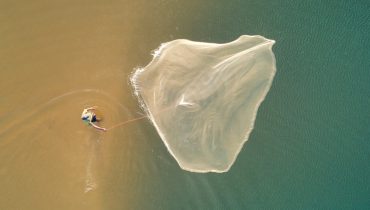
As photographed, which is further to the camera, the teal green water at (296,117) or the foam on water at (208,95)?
the teal green water at (296,117)

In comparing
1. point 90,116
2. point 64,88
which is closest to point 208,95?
point 90,116

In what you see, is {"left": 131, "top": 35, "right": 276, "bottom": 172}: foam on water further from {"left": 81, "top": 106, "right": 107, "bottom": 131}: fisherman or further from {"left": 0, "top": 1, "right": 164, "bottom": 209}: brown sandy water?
{"left": 81, "top": 106, "right": 107, "bottom": 131}: fisherman

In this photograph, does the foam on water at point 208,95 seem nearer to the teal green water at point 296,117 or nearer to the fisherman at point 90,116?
the teal green water at point 296,117

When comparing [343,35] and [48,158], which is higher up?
[343,35]

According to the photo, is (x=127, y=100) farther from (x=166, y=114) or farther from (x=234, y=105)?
(x=234, y=105)

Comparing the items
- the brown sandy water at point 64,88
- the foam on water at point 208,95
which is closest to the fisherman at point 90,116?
the brown sandy water at point 64,88

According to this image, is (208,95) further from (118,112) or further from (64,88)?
(64,88)

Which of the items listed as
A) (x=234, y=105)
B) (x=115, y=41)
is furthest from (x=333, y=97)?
(x=115, y=41)

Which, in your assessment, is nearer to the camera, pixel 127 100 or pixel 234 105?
pixel 234 105
